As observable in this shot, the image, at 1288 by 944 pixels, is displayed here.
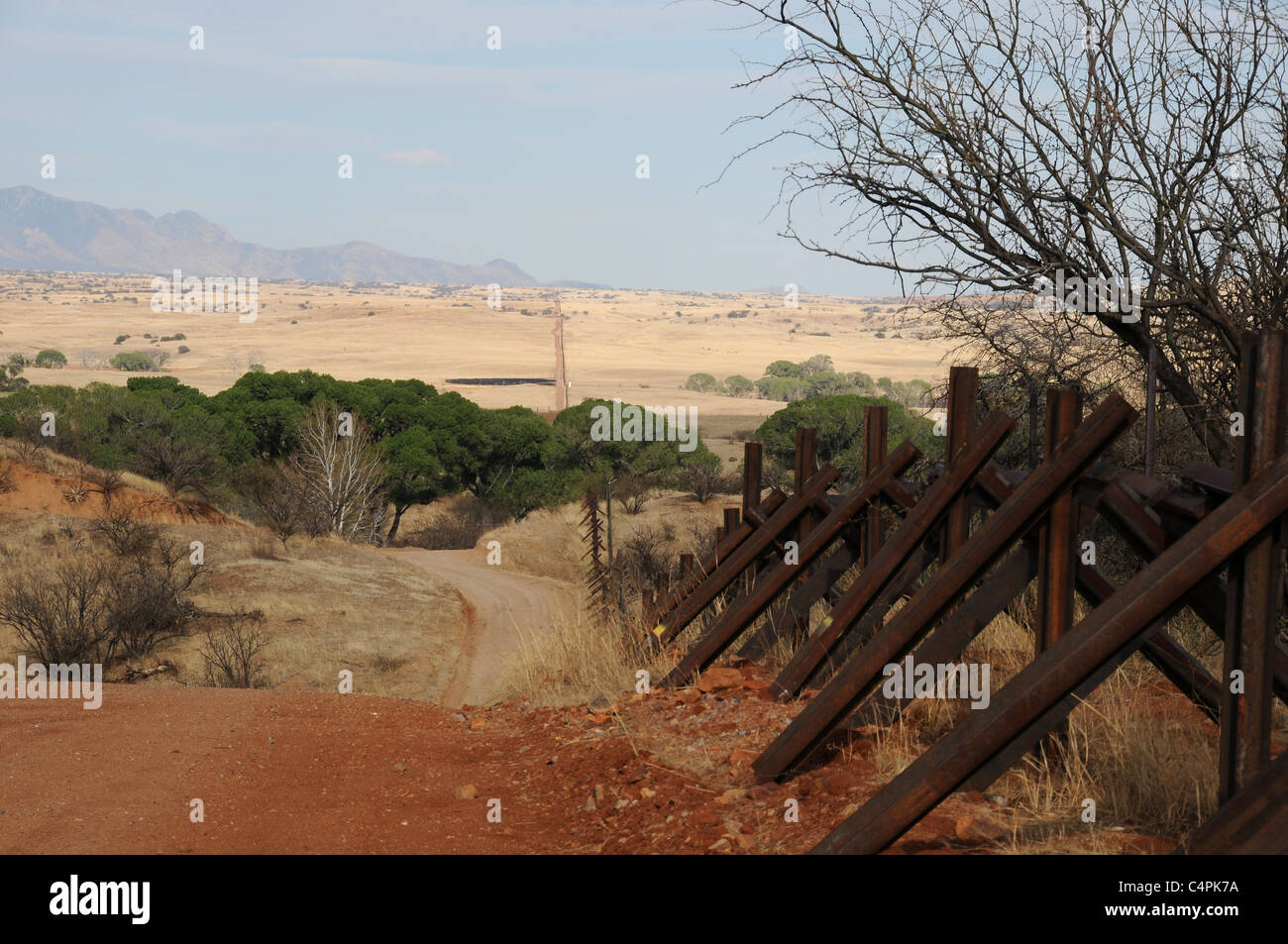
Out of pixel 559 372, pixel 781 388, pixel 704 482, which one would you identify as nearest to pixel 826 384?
pixel 781 388

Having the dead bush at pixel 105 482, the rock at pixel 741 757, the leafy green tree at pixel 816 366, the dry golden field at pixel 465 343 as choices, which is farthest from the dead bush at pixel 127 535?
the leafy green tree at pixel 816 366

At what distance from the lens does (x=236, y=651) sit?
47.4 feet

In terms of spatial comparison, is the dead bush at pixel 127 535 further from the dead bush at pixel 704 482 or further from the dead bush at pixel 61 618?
the dead bush at pixel 704 482

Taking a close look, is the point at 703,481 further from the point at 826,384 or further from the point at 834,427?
the point at 826,384

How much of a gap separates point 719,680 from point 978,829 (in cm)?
293

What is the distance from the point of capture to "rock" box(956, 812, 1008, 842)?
359 cm

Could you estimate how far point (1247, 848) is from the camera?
8.77 feet

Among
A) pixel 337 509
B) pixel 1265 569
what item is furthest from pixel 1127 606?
pixel 337 509

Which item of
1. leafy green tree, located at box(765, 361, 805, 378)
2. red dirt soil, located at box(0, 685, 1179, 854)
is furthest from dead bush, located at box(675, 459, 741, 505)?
leafy green tree, located at box(765, 361, 805, 378)

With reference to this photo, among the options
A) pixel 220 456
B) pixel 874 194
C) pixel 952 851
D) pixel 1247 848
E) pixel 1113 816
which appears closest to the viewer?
pixel 1247 848

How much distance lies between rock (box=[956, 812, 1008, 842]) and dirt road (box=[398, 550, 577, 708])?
28.9 feet

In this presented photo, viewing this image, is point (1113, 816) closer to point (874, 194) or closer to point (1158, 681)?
point (1158, 681)

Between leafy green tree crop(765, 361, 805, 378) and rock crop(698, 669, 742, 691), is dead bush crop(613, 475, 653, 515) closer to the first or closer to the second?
rock crop(698, 669, 742, 691)
